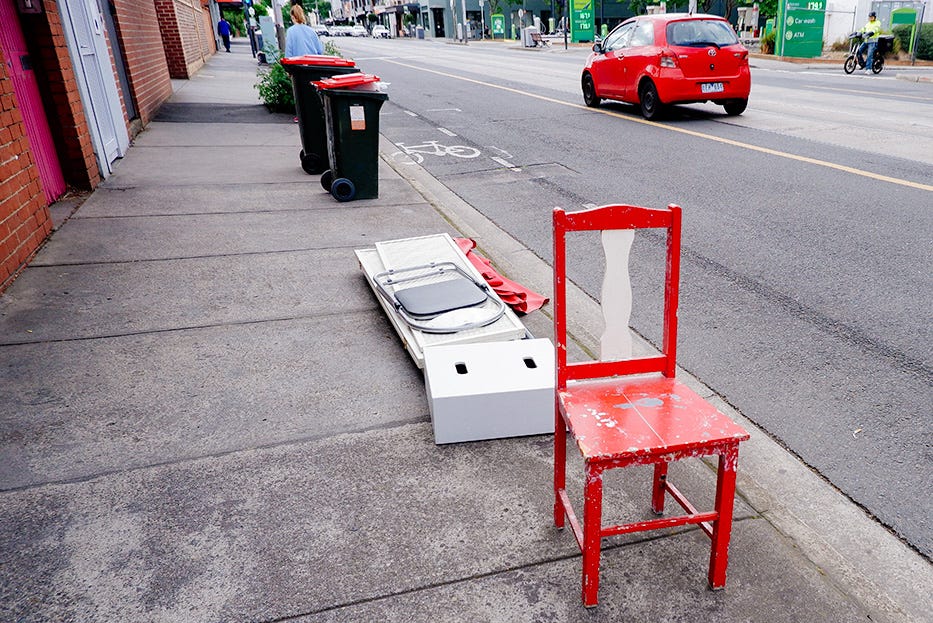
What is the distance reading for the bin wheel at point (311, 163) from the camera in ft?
27.9

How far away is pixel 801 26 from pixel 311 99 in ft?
92.4

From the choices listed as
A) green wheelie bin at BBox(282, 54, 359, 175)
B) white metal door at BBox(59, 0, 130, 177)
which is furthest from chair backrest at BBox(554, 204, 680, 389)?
white metal door at BBox(59, 0, 130, 177)

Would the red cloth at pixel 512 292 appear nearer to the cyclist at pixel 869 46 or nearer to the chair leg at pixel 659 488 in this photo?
the chair leg at pixel 659 488

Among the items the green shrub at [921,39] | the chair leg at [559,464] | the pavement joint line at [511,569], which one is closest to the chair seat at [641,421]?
the chair leg at [559,464]

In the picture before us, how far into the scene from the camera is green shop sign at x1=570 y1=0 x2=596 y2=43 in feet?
150

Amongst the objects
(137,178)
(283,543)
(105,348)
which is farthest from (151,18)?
(283,543)

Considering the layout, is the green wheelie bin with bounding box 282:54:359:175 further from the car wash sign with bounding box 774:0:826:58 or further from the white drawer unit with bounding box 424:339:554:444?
the car wash sign with bounding box 774:0:826:58

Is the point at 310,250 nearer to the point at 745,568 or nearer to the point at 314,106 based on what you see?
the point at 314,106

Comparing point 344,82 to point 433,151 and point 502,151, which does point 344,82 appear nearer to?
point 433,151

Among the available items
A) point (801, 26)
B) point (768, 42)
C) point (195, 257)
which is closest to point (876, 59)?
point (801, 26)

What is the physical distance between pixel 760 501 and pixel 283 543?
188 centimetres

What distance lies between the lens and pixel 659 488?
2.62 meters

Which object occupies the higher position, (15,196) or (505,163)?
(15,196)

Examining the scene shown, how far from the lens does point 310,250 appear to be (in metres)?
5.75
